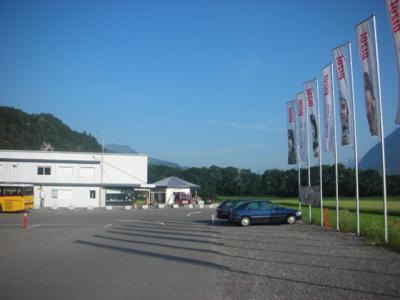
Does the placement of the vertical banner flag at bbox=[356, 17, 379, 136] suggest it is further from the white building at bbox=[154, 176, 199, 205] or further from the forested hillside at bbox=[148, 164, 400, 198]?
the forested hillside at bbox=[148, 164, 400, 198]

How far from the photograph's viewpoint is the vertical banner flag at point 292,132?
2892 cm

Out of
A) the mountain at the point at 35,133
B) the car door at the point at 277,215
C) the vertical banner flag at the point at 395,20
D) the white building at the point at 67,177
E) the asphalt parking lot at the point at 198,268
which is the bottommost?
the asphalt parking lot at the point at 198,268

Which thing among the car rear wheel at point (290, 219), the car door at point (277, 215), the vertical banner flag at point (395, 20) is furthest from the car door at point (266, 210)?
the vertical banner flag at point (395, 20)

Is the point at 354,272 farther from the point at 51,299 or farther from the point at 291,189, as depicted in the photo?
the point at 291,189

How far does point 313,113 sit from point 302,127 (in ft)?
5.53

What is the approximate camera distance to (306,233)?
21.0 m

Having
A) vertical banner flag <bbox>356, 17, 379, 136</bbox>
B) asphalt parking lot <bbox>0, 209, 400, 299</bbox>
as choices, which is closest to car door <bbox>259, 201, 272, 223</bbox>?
asphalt parking lot <bbox>0, 209, 400, 299</bbox>

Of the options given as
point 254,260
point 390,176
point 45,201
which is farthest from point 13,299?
point 390,176

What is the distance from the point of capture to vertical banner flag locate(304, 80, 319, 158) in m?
25.4

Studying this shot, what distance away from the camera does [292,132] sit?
29047 mm

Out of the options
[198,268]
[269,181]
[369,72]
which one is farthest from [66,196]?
[269,181]

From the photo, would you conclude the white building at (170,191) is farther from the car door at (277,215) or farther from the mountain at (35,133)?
the mountain at (35,133)

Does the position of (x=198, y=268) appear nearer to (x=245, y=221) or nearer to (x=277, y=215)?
(x=245, y=221)

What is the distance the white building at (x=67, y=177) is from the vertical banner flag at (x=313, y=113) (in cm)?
3747
